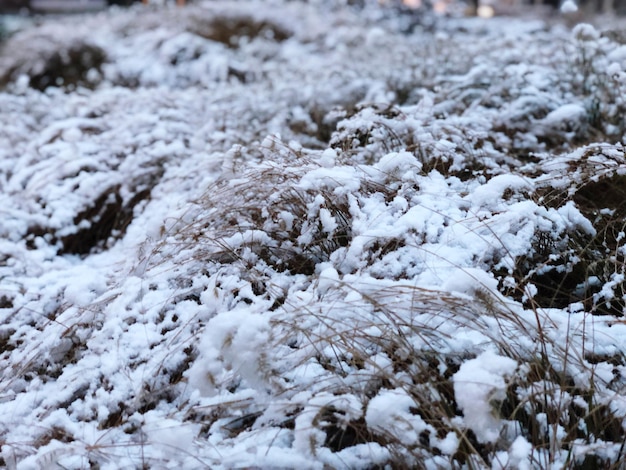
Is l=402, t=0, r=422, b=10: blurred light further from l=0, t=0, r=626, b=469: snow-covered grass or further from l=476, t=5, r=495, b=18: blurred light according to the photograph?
l=0, t=0, r=626, b=469: snow-covered grass

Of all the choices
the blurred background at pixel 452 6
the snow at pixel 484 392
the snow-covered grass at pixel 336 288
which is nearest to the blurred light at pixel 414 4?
the blurred background at pixel 452 6

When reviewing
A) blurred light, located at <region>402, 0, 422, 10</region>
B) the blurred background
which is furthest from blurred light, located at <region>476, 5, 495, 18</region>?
blurred light, located at <region>402, 0, 422, 10</region>

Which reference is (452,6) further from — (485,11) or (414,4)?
(485,11)

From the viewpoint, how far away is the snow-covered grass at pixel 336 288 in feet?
5.40

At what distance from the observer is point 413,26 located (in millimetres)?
11203

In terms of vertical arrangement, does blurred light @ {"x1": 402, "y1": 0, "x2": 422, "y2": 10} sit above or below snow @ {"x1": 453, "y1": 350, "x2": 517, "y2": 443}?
above

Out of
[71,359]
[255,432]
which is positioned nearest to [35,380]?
[71,359]

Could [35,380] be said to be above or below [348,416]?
below

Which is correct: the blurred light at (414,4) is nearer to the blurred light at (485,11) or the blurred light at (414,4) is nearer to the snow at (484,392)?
the blurred light at (485,11)

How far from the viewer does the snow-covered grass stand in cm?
164

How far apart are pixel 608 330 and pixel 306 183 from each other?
1.24 meters

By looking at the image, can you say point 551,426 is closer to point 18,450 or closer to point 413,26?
point 18,450

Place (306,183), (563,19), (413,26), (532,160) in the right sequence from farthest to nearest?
1. (413,26)
2. (563,19)
3. (532,160)
4. (306,183)

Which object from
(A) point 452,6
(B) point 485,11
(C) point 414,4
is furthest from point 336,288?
(B) point 485,11
